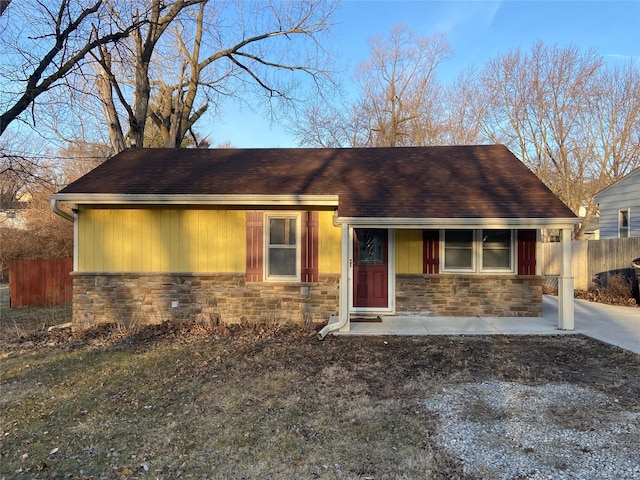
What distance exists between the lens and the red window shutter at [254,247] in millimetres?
8266

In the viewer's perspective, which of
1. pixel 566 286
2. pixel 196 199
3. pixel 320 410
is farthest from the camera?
pixel 196 199

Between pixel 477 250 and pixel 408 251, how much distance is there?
1404 millimetres

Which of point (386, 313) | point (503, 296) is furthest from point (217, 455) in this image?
point (503, 296)

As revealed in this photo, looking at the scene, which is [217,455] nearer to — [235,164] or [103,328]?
[103,328]

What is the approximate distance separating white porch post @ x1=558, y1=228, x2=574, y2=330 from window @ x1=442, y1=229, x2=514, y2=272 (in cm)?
117

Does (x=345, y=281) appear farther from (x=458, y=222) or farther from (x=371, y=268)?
(x=458, y=222)

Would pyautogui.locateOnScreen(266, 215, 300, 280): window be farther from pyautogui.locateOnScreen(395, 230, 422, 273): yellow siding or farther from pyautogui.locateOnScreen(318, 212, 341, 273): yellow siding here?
pyautogui.locateOnScreen(395, 230, 422, 273): yellow siding

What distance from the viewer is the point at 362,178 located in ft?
29.3

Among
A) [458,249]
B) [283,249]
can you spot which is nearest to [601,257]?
[458,249]

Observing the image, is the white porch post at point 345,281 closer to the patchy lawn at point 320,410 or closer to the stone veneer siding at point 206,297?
the patchy lawn at point 320,410

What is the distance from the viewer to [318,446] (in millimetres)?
3309

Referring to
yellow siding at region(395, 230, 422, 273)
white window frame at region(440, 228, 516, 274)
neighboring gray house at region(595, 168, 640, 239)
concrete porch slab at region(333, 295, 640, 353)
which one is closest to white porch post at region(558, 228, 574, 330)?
concrete porch slab at region(333, 295, 640, 353)

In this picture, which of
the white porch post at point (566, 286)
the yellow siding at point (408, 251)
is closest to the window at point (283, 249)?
the yellow siding at point (408, 251)

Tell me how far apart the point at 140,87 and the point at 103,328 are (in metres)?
10.3
